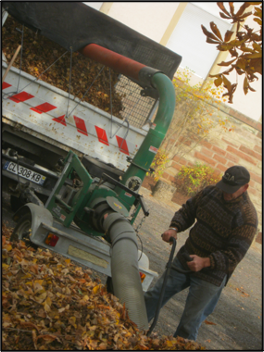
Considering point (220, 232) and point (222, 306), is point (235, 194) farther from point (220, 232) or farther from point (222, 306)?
point (222, 306)

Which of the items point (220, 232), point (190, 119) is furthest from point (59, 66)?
point (190, 119)

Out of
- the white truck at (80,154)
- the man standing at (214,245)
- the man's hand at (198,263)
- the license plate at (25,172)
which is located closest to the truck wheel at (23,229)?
the white truck at (80,154)

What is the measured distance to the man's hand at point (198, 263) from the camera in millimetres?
3281

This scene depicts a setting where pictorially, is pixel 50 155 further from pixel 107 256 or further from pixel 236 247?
pixel 236 247

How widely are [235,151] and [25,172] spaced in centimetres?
1161

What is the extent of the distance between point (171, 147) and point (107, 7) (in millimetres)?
7031

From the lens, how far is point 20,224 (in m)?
4.16

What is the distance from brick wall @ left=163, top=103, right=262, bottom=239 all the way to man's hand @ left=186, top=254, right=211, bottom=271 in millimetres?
11381

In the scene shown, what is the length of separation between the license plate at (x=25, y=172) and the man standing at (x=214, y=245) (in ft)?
7.78

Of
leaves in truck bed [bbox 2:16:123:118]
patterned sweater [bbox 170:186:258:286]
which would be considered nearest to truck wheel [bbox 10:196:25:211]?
leaves in truck bed [bbox 2:16:123:118]

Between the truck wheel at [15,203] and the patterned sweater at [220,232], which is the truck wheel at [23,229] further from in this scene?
the patterned sweater at [220,232]

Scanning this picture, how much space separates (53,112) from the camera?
5.80 meters

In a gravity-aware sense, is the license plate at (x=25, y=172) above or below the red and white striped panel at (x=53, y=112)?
below

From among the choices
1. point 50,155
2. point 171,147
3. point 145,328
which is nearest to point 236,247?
point 145,328
